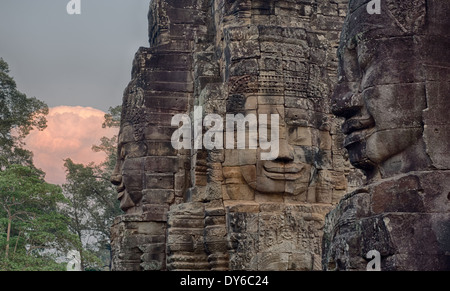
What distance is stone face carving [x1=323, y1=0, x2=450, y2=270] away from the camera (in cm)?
583

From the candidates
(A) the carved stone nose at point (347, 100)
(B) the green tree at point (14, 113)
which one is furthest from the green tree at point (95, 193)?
(A) the carved stone nose at point (347, 100)

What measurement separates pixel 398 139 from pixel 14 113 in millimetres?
20655

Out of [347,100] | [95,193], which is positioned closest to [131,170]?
[347,100]

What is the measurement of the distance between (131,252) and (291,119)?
5.01 m

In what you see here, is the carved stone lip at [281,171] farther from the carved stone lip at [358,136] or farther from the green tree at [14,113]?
the green tree at [14,113]

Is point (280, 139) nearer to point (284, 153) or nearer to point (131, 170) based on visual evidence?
point (284, 153)

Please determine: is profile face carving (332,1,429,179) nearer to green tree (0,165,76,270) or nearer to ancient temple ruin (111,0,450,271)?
ancient temple ruin (111,0,450,271)

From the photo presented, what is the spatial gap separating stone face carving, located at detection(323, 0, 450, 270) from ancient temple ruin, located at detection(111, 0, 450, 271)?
0.01 m

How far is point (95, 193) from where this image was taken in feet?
103

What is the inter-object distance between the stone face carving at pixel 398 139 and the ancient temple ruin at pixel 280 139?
13 mm

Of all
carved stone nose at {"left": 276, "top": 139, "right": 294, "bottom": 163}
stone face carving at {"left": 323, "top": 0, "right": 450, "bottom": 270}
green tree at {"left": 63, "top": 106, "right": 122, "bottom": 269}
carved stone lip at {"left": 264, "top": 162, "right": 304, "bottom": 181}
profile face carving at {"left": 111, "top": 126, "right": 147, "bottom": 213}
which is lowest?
stone face carving at {"left": 323, "top": 0, "right": 450, "bottom": 270}

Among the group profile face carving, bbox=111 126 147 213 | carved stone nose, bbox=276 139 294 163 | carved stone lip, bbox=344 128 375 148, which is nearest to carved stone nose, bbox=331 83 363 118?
carved stone lip, bbox=344 128 375 148

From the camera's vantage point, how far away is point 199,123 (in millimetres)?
12602
